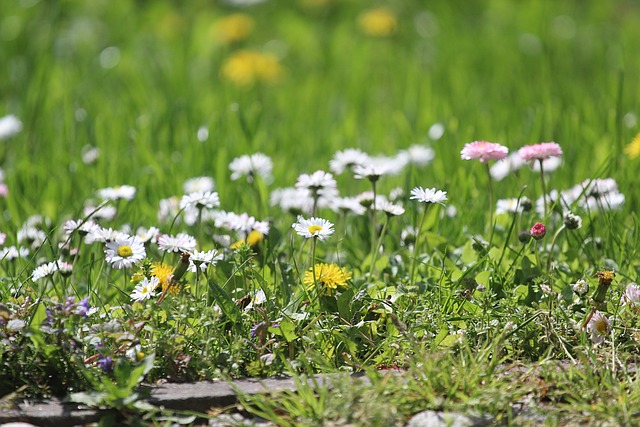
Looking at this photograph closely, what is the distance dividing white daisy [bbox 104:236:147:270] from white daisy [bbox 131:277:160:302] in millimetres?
69

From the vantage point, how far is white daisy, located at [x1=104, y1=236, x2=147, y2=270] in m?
2.33

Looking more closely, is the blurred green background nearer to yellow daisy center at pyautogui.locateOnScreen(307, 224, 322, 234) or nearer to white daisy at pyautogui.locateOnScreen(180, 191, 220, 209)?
white daisy at pyautogui.locateOnScreen(180, 191, 220, 209)

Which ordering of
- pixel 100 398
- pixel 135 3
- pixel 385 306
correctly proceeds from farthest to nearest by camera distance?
pixel 135 3, pixel 385 306, pixel 100 398

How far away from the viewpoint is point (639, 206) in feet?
10.4

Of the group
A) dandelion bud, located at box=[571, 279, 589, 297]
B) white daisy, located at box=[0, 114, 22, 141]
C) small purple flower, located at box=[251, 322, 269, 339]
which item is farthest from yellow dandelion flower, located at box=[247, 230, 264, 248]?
white daisy, located at box=[0, 114, 22, 141]

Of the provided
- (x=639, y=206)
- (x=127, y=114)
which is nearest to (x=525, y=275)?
(x=639, y=206)

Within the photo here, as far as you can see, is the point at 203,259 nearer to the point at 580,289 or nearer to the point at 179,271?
the point at 179,271

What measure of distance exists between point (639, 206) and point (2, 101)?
3.28m

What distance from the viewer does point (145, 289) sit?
7.48 feet

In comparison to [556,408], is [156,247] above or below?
above

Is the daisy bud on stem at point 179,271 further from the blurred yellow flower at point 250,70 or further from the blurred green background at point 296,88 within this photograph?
the blurred yellow flower at point 250,70

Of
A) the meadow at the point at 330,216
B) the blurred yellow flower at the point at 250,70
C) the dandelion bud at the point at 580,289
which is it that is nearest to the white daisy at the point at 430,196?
the meadow at the point at 330,216

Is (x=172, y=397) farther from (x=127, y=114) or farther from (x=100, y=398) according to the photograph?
(x=127, y=114)

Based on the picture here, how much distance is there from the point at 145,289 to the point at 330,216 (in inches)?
51.4
